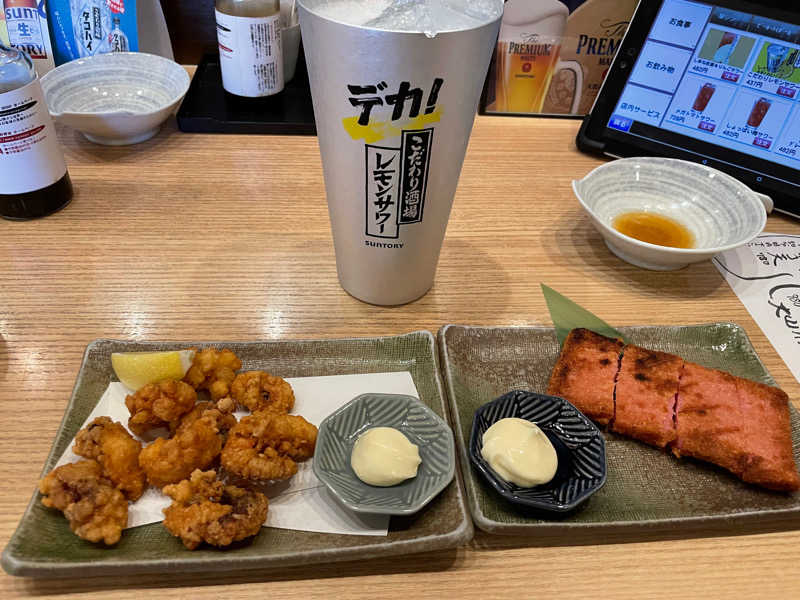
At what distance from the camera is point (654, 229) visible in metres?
1.33

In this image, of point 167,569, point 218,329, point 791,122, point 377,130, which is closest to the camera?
point 167,569

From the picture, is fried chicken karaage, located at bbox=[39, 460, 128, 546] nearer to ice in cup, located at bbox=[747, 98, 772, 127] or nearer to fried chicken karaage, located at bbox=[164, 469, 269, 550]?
fried chicken karaage, located at bbox=[164, 469, 269, 550]

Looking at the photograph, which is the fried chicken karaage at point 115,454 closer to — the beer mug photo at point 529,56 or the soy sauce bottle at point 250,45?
the soy sauce bottle at point 250,45

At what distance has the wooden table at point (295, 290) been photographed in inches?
30.5

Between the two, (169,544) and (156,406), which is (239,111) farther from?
(169,544)

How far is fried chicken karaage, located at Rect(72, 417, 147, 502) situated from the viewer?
78 cm

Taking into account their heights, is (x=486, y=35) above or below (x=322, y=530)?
above

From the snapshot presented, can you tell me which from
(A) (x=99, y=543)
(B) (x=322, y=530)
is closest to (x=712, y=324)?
(B) (x=322, y=530)

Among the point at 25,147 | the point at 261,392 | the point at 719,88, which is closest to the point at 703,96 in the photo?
the point at 719,88

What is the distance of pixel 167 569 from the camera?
71 centimetres

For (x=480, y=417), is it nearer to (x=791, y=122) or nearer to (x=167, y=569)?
(x=167, y=569)

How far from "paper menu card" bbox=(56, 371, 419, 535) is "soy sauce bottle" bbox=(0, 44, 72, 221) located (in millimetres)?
531

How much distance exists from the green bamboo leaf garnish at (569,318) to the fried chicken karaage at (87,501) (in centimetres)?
76

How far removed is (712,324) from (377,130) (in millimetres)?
752
